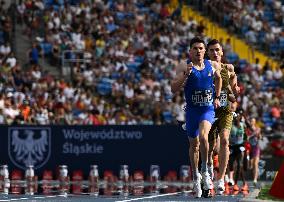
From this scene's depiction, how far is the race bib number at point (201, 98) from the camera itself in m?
19.6

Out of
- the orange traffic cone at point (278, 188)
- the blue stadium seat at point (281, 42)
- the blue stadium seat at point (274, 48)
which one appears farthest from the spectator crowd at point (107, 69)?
the orange traffic cone at point (278, 188)

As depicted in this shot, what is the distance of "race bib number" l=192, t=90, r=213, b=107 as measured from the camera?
19.6m

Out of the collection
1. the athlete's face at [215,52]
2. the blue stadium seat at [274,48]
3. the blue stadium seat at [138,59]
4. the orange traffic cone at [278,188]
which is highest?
the blue stadium seat at [274,48]

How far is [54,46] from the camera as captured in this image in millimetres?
39781

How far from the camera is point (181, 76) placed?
1908 centimetres

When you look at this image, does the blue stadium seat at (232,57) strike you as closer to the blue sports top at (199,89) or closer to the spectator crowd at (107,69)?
the spectator crowd at (107,69)

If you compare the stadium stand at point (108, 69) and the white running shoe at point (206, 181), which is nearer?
the white running shoe at point (206, 181)

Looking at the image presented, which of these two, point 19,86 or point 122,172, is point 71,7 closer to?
point 19,86

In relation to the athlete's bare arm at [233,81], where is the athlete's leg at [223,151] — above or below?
below

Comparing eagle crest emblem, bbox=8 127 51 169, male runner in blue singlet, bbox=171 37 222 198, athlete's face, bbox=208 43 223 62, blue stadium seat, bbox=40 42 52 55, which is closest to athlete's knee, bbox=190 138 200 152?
male runner in blue singlet, bbox=171 37 222 198

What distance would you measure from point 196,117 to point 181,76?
0.92m

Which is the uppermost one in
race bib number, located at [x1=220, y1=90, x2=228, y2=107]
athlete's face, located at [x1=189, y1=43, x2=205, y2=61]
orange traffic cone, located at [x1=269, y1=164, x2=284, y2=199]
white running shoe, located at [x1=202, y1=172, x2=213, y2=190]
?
athlete's face, located at [x1=189, y1=43, x2=205, y2=61]

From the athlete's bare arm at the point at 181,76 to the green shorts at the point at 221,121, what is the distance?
214cm

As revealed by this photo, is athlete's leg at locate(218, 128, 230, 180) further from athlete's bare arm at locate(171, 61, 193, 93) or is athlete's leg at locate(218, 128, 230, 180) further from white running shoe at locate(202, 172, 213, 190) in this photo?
athlete's bare arm at locate(171, 61, 193, 93)
